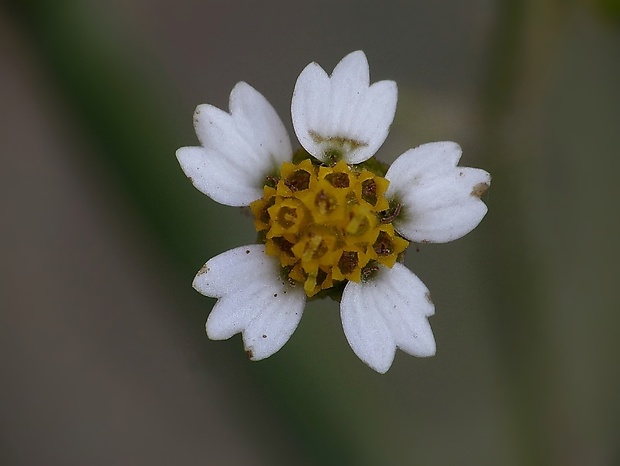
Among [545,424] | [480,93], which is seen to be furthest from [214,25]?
[545,424]

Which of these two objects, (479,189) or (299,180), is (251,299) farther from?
(479,189)

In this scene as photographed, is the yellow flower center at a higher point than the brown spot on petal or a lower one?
higher

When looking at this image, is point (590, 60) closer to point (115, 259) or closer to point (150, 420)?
point (115, 259)

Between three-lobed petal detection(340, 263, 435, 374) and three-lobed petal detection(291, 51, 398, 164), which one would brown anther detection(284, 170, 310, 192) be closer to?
three-lobed petal detection(291, 51, 398, 164)

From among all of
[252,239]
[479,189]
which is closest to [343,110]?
[479,189]

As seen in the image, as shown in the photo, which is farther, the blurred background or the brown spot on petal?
the blurred background

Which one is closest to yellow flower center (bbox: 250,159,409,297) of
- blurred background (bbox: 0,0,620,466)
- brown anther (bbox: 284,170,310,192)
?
brown anther (bbox: 284,170,310,192)

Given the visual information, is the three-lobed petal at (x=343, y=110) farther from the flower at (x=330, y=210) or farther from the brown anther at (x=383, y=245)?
the brown anther at (x=383, y=245)
